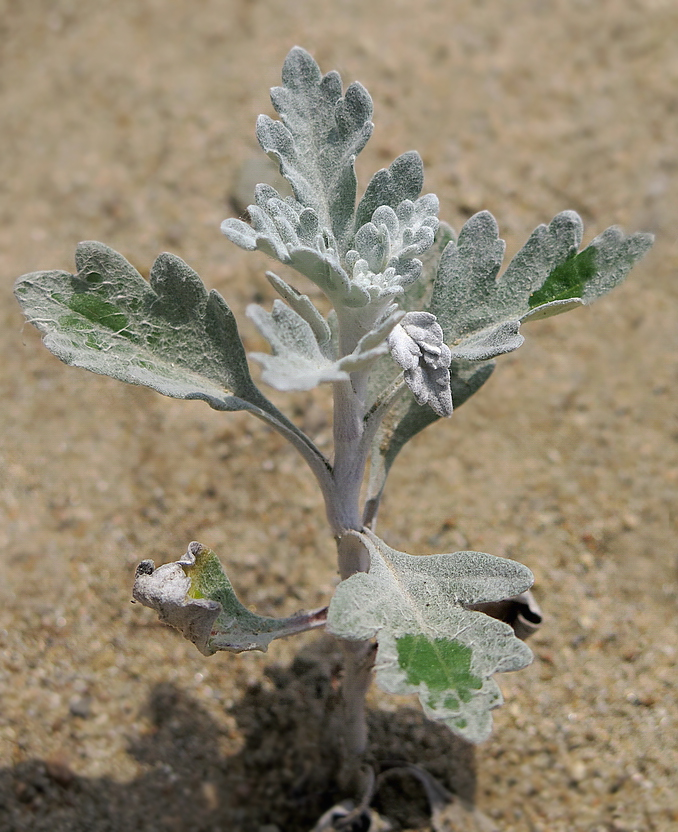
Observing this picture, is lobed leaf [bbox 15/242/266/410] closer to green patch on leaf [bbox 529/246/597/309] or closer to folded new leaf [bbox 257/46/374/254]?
folded new leaf [bbox 257/46/374/254]

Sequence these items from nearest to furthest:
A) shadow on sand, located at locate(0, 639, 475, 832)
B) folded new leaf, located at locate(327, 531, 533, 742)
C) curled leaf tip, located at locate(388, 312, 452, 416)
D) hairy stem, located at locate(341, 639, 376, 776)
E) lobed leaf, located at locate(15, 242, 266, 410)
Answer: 1. folded new leaf, located at locate(327, 531, 533, 742)
2. curled leaf tip, located at locate(388, 312, 452, 416)
3. lobed leaf, located at locate(15, 242, 266, 410)
4. hairy stem, located at locate(341, 639, 376, 776)
5. shadow on sand, located at locate(0, 639, 475, 832)

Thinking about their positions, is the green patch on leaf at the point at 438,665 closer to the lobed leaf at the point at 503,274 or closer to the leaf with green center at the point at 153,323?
the leaf with green center at the point at 153,323

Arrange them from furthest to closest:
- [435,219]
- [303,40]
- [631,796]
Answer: [303,40], [631,796], [435,219]

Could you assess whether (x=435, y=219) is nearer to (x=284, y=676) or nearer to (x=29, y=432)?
(x=284, y=676)

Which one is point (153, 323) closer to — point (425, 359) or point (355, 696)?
point (425, 359)

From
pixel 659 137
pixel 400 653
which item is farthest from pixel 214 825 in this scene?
pixel 659 137

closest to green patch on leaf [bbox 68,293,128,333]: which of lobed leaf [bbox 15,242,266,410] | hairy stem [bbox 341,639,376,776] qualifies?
lobed leaf [bbox 15,242,266,410]

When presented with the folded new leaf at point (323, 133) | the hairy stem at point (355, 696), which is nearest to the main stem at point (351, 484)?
the hairy stem at point (355, 696)
